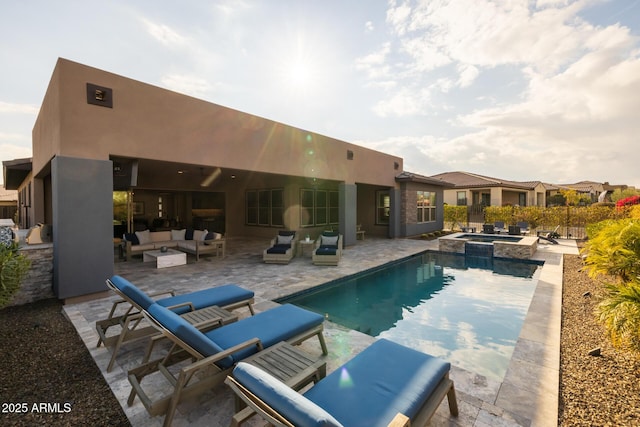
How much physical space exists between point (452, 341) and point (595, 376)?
183 cm

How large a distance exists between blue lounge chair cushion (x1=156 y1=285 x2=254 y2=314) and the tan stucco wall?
12.7 feet

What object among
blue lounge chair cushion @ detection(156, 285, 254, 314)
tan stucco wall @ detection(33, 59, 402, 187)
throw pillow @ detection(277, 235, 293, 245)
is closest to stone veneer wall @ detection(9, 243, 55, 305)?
tan stucco wall @ detection(33, 59, 402, 187)

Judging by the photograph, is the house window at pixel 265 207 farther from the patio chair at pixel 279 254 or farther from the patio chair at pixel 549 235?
the patio chair at pixel 549 235

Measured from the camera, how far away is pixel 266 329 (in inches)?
134

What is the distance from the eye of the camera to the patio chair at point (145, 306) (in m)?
3.36

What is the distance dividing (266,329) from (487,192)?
29138mm

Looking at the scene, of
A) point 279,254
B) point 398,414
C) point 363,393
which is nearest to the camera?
point 398,414

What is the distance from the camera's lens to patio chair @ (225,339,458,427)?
1.56 m

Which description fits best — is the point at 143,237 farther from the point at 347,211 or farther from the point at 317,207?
the point at 317,207

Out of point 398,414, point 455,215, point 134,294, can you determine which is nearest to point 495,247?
point 455,215

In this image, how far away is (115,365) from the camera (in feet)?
11.4

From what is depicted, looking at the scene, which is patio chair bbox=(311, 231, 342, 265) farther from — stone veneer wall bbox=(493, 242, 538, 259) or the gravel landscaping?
stone veneer wall bbox=(493, 242, 538, 259)

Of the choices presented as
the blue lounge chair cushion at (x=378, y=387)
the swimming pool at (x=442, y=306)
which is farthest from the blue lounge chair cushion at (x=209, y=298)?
the blue lounge chair cushion at (x=378, y=387)

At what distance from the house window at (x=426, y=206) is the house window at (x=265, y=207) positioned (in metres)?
8.78
